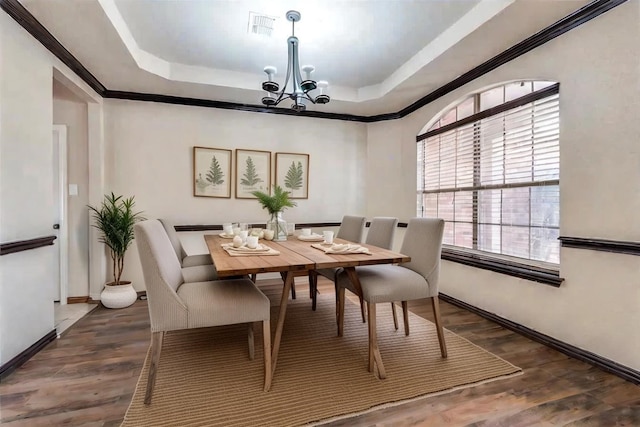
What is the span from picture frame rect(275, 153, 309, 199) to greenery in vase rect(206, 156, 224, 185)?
0.71 meters

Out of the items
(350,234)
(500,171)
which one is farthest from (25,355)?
(500,171)

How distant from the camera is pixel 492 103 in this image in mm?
2957

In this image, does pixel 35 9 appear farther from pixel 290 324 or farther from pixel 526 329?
pixel 526 329

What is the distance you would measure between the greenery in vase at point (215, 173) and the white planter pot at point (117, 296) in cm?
148

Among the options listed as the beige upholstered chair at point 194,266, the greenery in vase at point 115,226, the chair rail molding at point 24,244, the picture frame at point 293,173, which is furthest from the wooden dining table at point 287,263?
the picture frame at point 293,173

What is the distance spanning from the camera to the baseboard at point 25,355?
6.12 feet

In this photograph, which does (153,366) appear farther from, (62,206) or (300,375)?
(62,206)

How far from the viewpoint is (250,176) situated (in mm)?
4023

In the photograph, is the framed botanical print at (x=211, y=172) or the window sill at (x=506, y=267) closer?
the window sill at (x=506, y=267)

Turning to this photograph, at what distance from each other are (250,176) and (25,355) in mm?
2634

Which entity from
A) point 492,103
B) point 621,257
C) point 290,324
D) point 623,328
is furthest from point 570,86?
point 290,324

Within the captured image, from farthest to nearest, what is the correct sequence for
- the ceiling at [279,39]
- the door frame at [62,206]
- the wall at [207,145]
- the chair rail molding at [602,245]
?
the wall at [207,145] → the door frame at [62,206] → the ceiling at [279,39] → the chair rail molding at [602,245]

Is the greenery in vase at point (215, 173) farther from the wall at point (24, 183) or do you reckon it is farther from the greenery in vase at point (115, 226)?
the wall at point (24, 183)

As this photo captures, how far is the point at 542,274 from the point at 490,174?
1.02 meters
